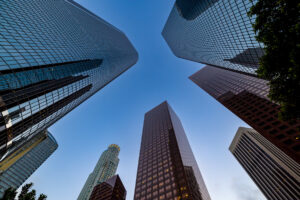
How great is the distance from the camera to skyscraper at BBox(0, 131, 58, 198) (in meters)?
88.1

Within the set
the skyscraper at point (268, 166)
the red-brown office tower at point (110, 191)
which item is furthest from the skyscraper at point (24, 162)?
the skyscraper at point (268, 166)

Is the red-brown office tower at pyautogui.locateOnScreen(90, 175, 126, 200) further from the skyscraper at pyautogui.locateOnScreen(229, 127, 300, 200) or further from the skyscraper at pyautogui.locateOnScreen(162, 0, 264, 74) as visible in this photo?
the skyscraper at pyautogui.locateOnScreen(162, 0, 264, 74)

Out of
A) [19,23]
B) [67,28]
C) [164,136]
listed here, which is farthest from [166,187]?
[67,28]

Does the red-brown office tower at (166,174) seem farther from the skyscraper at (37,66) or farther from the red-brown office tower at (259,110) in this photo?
the skyscraper at (37,66)

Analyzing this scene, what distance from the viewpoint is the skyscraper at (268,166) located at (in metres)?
62.8

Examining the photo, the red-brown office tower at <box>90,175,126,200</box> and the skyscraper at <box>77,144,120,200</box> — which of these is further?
the skyscraper at <box>77,144,120,200</box>

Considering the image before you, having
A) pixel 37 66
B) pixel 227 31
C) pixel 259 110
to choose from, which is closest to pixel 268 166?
pixel 259 110

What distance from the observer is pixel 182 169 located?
7031cm

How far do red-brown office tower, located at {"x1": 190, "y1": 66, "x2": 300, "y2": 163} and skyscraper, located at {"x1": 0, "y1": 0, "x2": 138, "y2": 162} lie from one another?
56784 mm

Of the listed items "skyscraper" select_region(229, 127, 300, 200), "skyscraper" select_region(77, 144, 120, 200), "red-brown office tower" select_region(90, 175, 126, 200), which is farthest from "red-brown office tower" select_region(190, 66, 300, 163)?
"skyscraper" select_region(77, 144, 120, 200)

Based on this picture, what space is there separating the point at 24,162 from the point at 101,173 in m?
75.2

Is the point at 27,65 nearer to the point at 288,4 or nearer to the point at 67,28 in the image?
the point at 67,28

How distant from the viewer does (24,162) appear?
357 feet

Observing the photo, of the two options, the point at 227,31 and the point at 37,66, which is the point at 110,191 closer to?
the point at 37,66
